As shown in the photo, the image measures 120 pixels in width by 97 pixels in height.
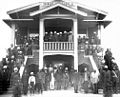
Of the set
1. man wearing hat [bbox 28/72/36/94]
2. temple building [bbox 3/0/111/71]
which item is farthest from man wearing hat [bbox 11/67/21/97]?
temple building [bbox 3/0/111/71]

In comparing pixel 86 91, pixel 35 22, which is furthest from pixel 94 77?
pixel 35 22

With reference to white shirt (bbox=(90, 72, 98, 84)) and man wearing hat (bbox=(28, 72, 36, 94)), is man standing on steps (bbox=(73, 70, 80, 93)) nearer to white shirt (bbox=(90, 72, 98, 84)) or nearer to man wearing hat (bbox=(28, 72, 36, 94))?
white shirt (bbox=(90, 72, 98, 84))

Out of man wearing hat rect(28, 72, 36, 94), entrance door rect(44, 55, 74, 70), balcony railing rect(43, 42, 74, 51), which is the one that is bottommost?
man wearing hat rect(28, 72, 36, 94)

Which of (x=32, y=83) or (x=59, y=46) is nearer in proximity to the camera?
(x=32, y=83)

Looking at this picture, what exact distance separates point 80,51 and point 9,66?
668 cm

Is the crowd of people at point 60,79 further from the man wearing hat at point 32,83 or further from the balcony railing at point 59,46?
the balcony railing at point 59,46

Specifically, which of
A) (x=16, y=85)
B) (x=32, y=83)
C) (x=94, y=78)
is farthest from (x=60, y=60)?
(x=16, y=85)

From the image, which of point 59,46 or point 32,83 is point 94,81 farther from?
point 59,46

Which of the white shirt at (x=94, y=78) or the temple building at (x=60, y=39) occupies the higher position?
the temple building at (x=60, y=39)

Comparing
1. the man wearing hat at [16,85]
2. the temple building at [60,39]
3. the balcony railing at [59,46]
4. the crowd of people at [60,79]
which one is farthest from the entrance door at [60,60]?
the man wearing hat at [16,85]

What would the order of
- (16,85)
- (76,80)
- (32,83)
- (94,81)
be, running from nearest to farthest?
1. (16,85)
2. (32,83)
3. (94,81)
4. (76,80)

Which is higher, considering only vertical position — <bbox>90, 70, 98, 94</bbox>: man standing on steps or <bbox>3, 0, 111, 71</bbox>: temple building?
<bbox>3, 0, 111, 71</bbox>: temple building

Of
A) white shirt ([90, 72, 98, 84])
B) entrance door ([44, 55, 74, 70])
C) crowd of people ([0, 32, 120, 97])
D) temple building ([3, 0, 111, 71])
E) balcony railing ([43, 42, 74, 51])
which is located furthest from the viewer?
entrance door ([44, 55, 74, 70])

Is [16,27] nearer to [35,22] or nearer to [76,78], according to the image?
[35,22]
